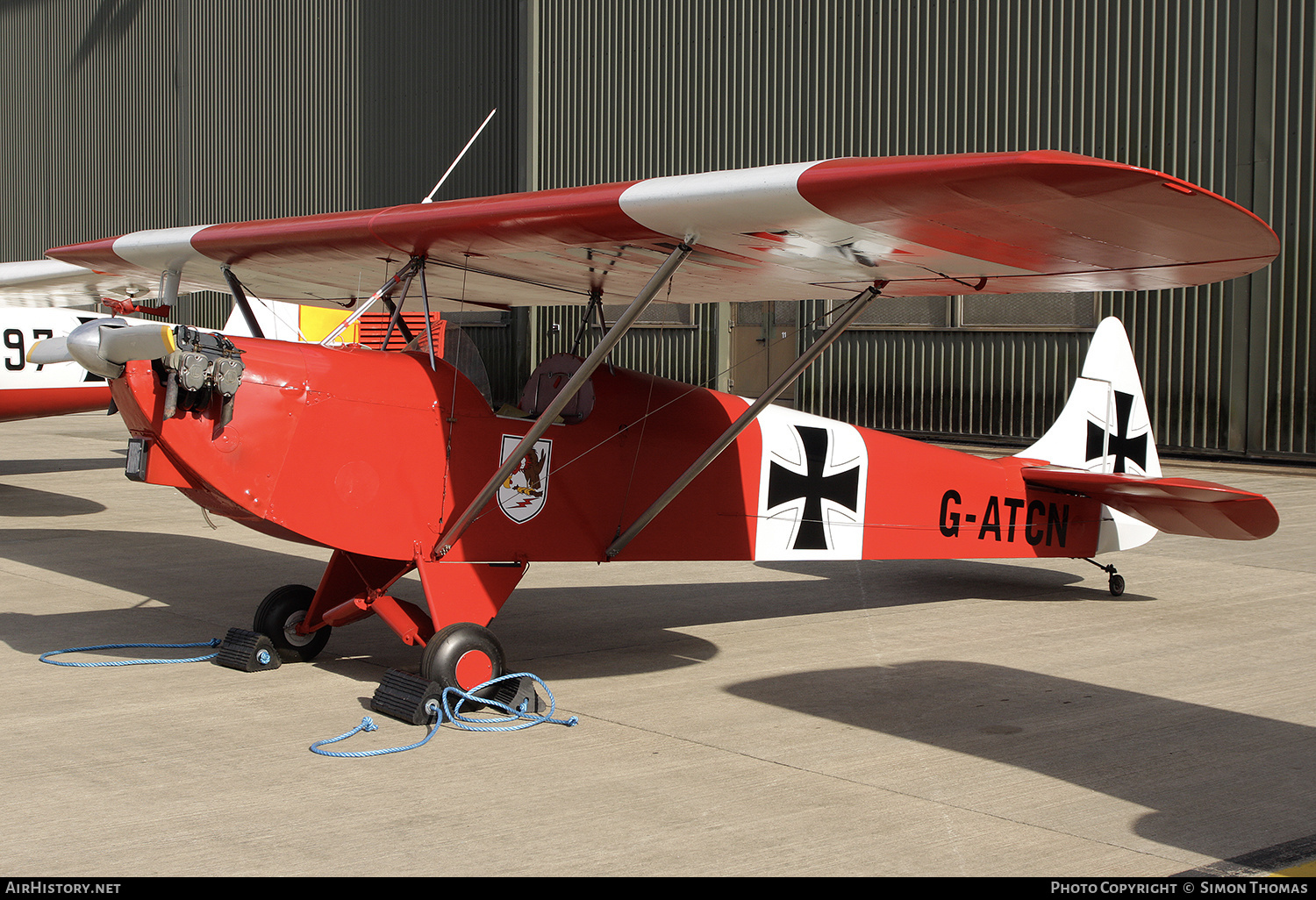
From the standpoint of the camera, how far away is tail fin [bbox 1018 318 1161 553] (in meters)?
8.86

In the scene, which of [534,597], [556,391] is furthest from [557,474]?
[534,597]

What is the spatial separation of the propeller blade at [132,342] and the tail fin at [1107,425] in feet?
19.6

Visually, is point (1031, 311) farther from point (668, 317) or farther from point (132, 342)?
point (132, 342)

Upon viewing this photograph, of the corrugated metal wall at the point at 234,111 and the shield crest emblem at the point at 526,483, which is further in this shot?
the corrugated metal wall at the point at 234,111

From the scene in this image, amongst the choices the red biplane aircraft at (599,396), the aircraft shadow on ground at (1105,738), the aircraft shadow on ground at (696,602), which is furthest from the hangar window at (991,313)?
the aircraft shadow on ground at (1105,738)

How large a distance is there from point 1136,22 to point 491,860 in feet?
52.0

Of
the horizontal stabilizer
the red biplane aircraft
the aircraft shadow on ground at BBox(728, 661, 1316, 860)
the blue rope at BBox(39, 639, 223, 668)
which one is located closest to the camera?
the aircraft shadow on ground at BBox(728, 661, 1316, 860)

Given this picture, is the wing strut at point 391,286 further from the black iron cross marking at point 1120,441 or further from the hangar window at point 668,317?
the hangar window at point 668,317

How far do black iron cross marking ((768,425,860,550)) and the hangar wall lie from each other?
9.21 feet

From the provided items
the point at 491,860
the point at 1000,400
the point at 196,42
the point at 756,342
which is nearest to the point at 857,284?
the point at 491,860

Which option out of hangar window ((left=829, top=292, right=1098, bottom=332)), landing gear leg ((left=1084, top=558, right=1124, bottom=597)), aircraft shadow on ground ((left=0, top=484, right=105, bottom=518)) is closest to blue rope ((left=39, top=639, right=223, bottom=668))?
landing gear leg ((left=1084, top=558, right=1124, bottom=597))

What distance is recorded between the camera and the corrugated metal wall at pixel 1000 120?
1522 cm

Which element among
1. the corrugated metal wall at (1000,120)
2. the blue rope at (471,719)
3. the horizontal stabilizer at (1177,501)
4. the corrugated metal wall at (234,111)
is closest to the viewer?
the blue rope at (471,719)

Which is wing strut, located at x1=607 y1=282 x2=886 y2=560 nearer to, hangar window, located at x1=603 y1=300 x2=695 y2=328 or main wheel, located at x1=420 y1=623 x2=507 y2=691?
main wheel, located at x1=420 y1=623 x2=507 y2=691
